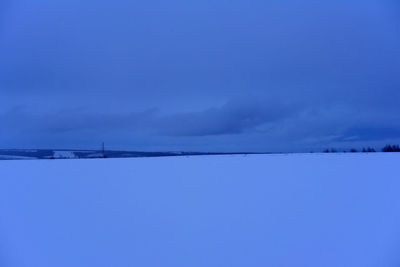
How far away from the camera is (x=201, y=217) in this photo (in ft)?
15.8

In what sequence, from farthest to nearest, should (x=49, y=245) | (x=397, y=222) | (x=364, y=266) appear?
1. (x=397, y=222)
2. (x=49, y=245)
3. (x=364, y=266)

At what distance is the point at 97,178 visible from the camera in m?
7.69

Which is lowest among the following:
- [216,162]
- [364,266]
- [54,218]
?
[364,266]

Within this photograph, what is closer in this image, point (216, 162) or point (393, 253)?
point (393, 253)

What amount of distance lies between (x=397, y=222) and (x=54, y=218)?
4.49m

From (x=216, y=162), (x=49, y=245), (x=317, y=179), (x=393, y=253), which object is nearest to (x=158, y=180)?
(x=216, y=162)

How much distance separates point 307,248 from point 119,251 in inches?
77.4

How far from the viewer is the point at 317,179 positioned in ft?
23.8

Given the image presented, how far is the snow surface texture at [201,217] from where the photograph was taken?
11.4 feet

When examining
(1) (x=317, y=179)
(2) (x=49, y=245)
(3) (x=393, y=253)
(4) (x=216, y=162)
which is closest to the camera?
(3) (x=393, y=253)

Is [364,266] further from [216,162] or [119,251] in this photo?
[216,162]

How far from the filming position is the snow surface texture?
136 inches

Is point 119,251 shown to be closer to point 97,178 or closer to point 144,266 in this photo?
point 144,266

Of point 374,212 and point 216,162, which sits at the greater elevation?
point 216,162
